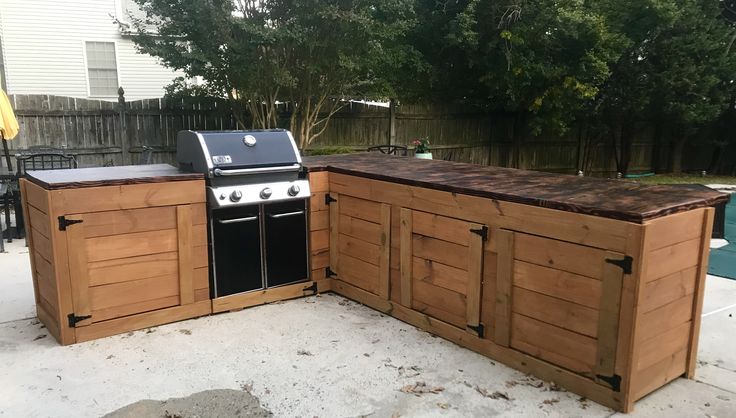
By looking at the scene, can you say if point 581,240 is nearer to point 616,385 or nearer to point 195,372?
point 616,385

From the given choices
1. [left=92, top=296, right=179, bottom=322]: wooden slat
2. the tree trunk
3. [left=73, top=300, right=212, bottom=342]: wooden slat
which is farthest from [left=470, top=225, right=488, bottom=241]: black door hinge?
the tree trunk

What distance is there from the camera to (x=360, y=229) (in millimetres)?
4020

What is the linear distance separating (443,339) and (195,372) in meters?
1.46

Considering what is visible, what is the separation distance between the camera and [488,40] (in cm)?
1059

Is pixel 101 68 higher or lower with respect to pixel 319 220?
higher

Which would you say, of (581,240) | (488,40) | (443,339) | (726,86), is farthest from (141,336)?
(726,86)

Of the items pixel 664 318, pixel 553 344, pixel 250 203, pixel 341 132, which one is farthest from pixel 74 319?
pixel 341 132

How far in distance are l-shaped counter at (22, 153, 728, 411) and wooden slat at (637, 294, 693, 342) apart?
0.01 meters

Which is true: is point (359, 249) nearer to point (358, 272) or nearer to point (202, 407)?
point (358, 272)

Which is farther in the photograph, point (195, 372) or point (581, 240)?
point (195, 372)

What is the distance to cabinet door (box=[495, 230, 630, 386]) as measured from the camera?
2625 millimetres

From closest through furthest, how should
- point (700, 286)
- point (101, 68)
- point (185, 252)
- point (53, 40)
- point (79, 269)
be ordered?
point (700, 286), point (79, 269), point (185, 252), point (53, 40), point (101, 68)

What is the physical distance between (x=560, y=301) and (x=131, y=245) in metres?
2.51

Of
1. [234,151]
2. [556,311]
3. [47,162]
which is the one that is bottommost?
[556,311]
